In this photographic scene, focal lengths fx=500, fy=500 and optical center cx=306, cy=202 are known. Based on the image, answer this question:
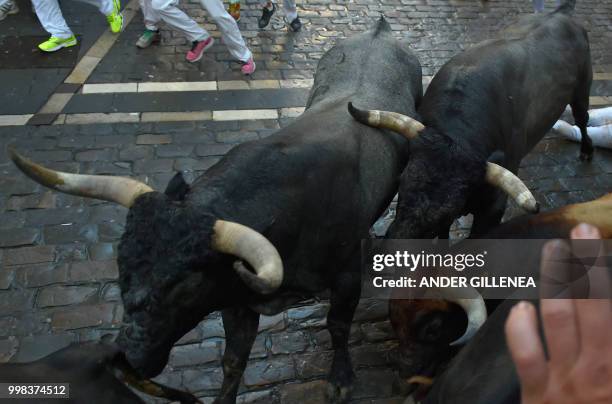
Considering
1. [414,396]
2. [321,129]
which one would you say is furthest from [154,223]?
[414,396]

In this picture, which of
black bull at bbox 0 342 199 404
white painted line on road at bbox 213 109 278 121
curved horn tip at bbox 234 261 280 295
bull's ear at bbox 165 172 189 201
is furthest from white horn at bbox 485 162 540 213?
white painted line on road at bbox 213 109 278 121

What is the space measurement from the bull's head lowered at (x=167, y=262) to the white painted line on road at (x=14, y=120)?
201 inches

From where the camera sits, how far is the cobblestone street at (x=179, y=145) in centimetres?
504

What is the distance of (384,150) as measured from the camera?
4.78m

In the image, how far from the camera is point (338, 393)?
468cm

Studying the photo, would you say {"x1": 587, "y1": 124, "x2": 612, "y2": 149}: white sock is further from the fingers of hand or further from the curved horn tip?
the fingers of hand

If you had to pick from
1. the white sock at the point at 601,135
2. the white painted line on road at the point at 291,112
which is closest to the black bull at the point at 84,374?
the white painted line on road at the point at 291,112

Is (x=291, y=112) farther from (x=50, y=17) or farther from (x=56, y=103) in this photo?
(x=50, y=17)

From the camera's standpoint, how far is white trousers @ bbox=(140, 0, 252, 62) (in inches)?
346

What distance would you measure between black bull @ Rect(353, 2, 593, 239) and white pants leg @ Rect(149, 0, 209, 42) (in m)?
5.18

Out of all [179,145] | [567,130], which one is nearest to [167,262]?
[179,145]

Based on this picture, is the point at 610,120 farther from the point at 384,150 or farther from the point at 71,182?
the point at 71,182

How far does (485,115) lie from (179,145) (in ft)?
14.7

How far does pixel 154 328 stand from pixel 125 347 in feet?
0.76
